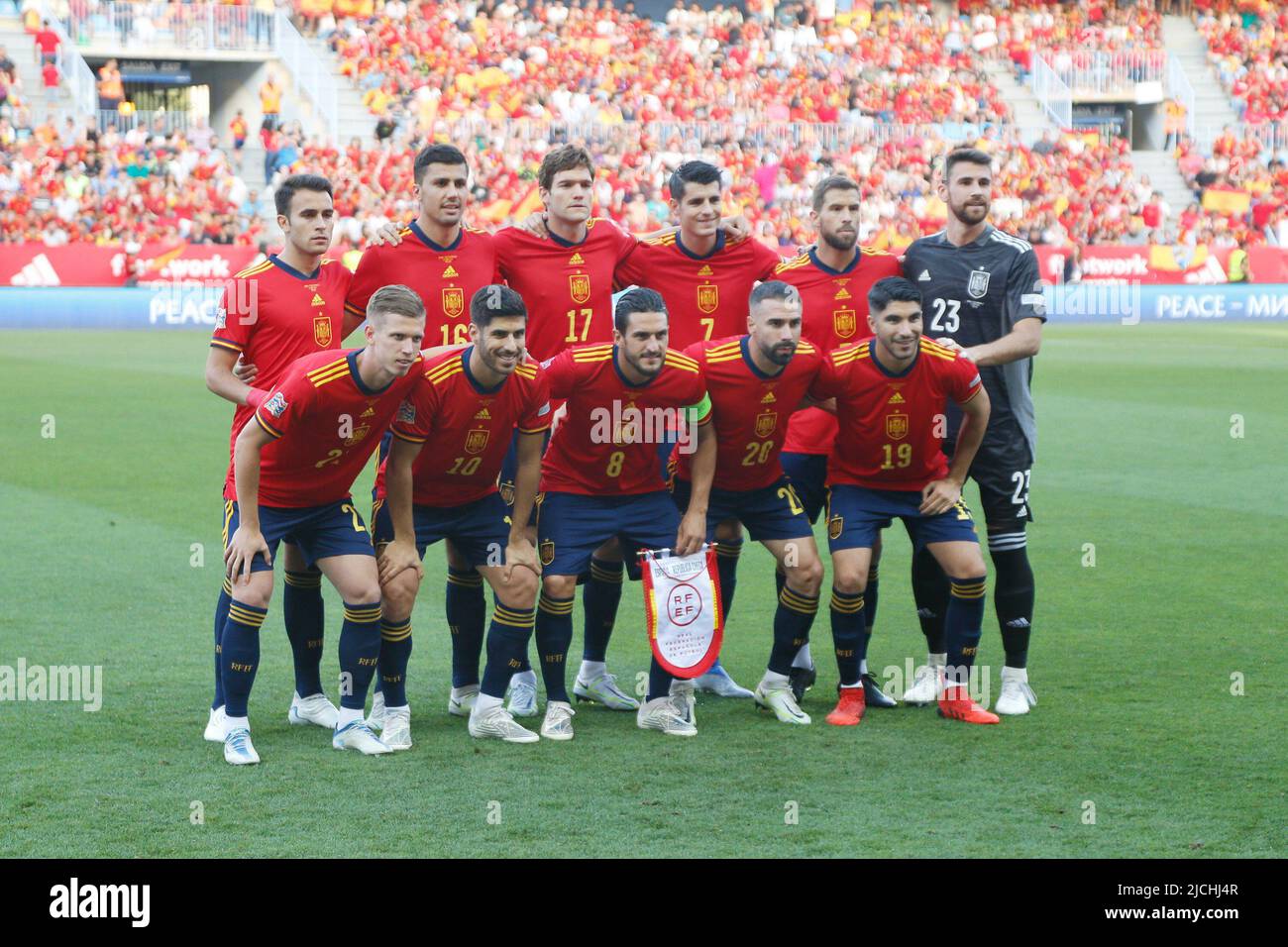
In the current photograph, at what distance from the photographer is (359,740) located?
572 cm

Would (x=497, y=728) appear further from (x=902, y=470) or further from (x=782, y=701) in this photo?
(x=902, y=470)

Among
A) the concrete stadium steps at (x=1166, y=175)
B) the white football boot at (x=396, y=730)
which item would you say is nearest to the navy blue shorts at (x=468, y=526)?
the white football boot at (x=396, y=730)

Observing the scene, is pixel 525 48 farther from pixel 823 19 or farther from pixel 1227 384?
pixel 1227 384

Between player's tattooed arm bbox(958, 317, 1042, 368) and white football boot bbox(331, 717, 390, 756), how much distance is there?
8.85 feet

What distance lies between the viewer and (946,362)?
6.23 meters

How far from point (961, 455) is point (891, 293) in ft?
2.47

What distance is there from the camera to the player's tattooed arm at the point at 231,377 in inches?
235

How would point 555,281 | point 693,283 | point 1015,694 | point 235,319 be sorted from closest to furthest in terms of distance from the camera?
point 235,319 < point 1015,694 < point 555,281 < point 693,283

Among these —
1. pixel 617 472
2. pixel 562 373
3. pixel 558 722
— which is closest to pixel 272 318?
pixel 562 373

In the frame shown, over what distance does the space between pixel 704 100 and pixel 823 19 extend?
5437 mm

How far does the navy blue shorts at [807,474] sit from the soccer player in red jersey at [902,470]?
16.7 inches

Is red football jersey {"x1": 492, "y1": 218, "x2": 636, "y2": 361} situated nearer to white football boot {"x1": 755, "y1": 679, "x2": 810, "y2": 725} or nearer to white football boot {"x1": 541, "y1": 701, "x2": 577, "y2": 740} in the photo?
white football boot {"x1": 541, "y1": 701, "x2": 577, "y2": 740}

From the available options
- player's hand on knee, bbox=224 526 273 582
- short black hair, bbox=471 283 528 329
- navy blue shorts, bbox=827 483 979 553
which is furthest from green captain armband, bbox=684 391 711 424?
player's hand on knee, bbox=224 526 273 582
